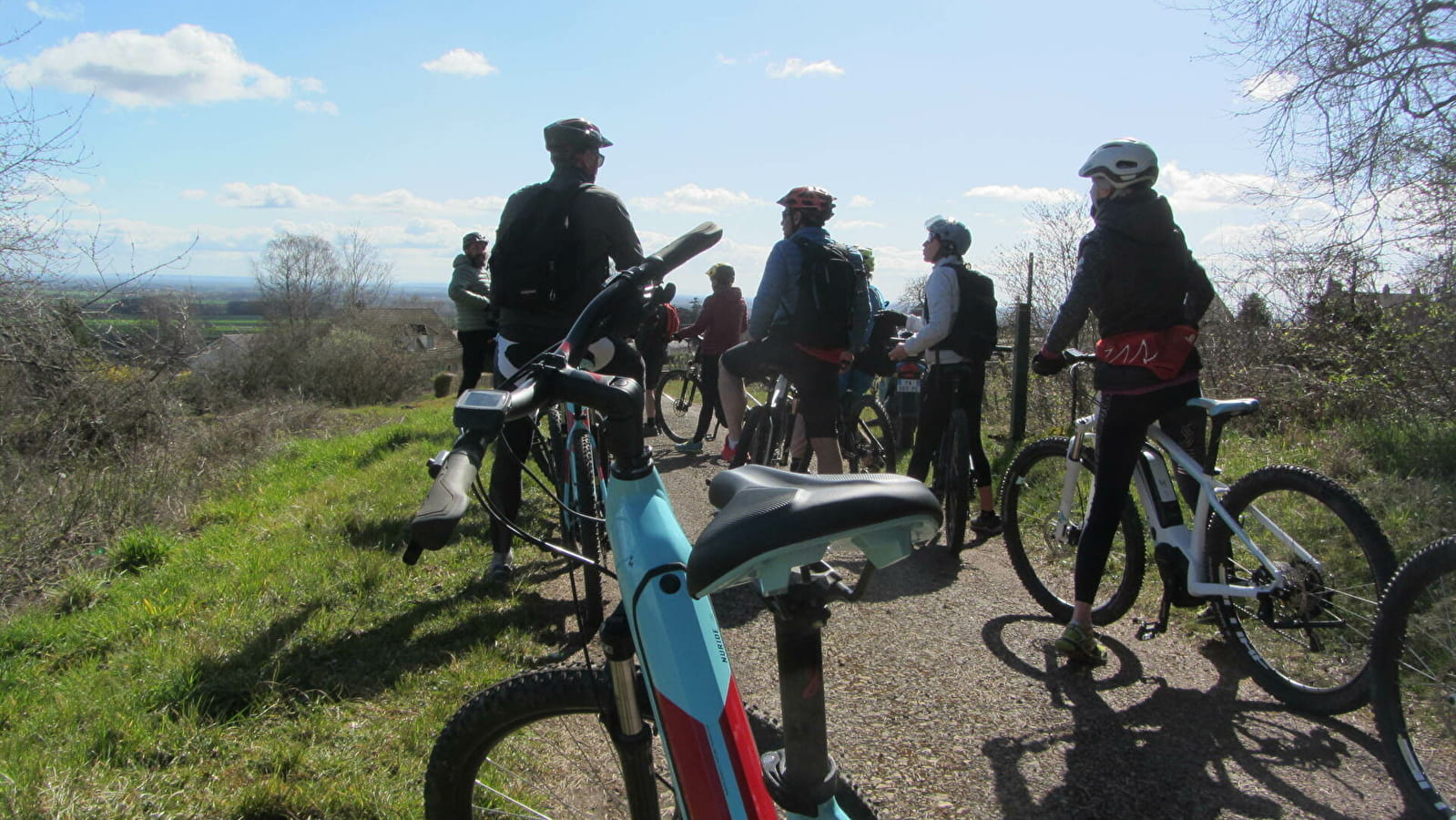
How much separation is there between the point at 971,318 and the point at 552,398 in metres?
4.24

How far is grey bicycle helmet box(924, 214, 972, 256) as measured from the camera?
17.4ft

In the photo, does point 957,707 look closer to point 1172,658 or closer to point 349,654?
point 1172,658

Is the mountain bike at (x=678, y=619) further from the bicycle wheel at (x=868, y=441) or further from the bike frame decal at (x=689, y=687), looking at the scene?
the bicycle wheel at (x=868, y=441)

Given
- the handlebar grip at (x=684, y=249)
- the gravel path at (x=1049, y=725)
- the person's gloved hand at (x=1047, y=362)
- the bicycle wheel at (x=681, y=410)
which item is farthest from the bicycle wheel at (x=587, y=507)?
the bicycle wheel at (x=681, y=410)

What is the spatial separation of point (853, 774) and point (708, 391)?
6.78m

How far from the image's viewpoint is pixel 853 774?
2.79m

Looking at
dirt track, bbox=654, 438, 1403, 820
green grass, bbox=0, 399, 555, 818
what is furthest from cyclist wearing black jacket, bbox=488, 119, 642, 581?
dirt track, bbox=654, 438, 1403, 820

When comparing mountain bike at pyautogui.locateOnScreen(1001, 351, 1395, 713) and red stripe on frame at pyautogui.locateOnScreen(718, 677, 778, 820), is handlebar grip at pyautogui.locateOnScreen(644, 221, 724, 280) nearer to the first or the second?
Result: red stripe on frame at pyautogui.locateOnScreen(718, 677, 778, 820)

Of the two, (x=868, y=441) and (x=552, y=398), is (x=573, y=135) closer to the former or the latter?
(x=552, y=398)

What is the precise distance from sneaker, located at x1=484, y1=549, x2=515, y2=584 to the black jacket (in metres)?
2.88

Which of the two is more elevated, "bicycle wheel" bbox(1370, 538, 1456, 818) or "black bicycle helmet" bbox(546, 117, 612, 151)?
"black bicycle helmet" bbox(546, 117, 612, 151)

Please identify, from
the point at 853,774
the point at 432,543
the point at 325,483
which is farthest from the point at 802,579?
the point at 325,483

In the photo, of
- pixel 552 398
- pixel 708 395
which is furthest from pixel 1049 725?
pixel 708 395

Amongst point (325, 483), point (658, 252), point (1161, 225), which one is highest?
point (1161, 225)
